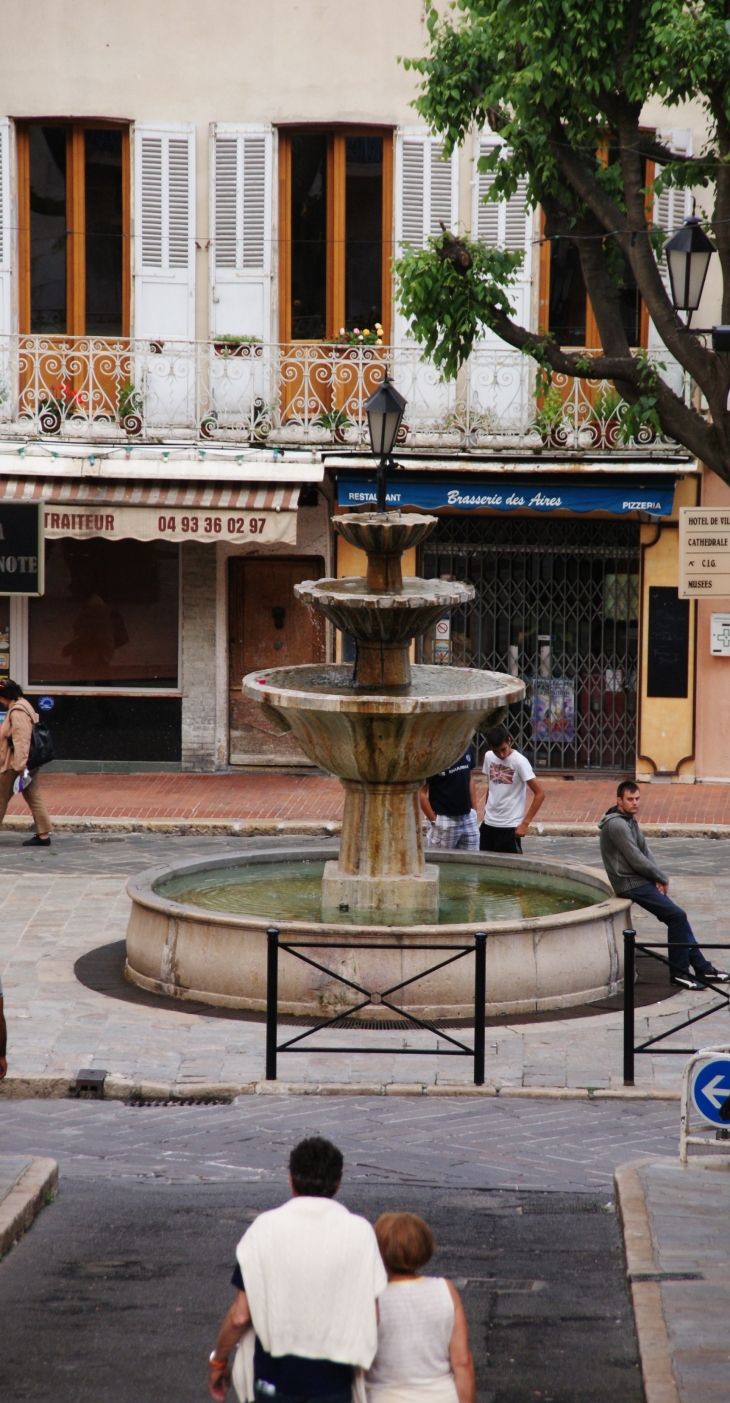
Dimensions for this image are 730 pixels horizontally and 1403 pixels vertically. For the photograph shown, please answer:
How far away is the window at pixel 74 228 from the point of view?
20625mm

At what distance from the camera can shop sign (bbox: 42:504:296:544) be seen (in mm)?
19828

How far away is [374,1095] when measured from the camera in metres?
9.20

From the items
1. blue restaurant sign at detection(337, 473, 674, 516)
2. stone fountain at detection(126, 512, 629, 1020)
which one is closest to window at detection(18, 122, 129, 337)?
blue restaurant sign at detection(337, 473, 674, 516)

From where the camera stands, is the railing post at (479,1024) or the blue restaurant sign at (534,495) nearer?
the railing post at (479,1024)

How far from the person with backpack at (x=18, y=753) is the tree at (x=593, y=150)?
16.1 feet

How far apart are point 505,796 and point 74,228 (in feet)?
34.9

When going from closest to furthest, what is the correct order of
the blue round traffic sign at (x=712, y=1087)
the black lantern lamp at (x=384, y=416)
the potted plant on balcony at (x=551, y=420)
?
the blue round traffic sign at (x=712, y=1087), the black lantern lamp at (x=384, y=416), the potted plant on balcony at (x=551, y=420)

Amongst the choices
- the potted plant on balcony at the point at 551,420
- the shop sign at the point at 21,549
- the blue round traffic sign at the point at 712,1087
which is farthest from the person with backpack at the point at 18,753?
the blue round traffic sign at the point at 712,1087

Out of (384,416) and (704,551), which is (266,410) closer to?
(704,551)

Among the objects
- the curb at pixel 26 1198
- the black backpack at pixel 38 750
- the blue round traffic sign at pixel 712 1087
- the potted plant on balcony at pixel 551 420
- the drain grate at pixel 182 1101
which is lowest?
the drain grate at pixel 182 1101

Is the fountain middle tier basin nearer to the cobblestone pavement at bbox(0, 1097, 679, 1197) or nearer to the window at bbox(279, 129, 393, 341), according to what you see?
the cobblestone pavement at bbox(0, 1097, 679, 1197)

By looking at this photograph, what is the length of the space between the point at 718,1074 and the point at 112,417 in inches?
554

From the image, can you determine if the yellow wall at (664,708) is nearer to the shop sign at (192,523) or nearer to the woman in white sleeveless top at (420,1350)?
the shop sign at (192,523)

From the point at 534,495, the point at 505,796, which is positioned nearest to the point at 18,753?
the point at 505,796
